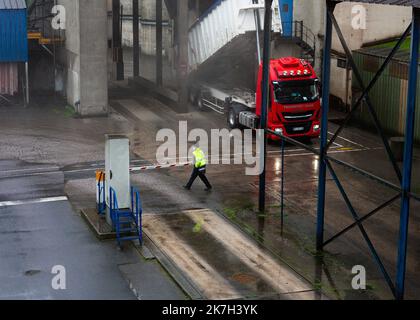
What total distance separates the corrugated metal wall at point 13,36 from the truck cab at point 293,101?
1377 centimetres

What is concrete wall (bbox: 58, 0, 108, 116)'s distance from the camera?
3938 centimetres

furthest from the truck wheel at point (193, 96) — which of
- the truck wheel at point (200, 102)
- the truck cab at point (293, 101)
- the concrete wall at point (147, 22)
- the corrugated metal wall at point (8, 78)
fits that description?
the concrete wall at point (147, 22)

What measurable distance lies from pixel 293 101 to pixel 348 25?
8.67 metres

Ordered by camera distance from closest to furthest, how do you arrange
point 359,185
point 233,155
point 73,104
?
point 359,185 → point 233,155 → point 73,104

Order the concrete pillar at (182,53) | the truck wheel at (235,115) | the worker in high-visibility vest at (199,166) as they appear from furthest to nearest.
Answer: the concrete pillar at (182,53)
the truck wheel at (235,115)
the worker in high-visibility vest at (199,166)

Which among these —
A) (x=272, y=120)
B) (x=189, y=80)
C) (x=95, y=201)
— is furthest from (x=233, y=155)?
(x=189, y=80)

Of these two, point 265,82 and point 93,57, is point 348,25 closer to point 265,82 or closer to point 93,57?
point 93,57

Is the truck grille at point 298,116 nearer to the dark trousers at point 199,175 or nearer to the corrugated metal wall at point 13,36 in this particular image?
the dark trousers at point 199,175

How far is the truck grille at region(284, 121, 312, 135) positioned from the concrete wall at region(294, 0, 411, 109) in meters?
7.09

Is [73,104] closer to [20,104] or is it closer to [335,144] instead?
[20,104]

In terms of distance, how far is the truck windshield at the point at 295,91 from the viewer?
3472cm
